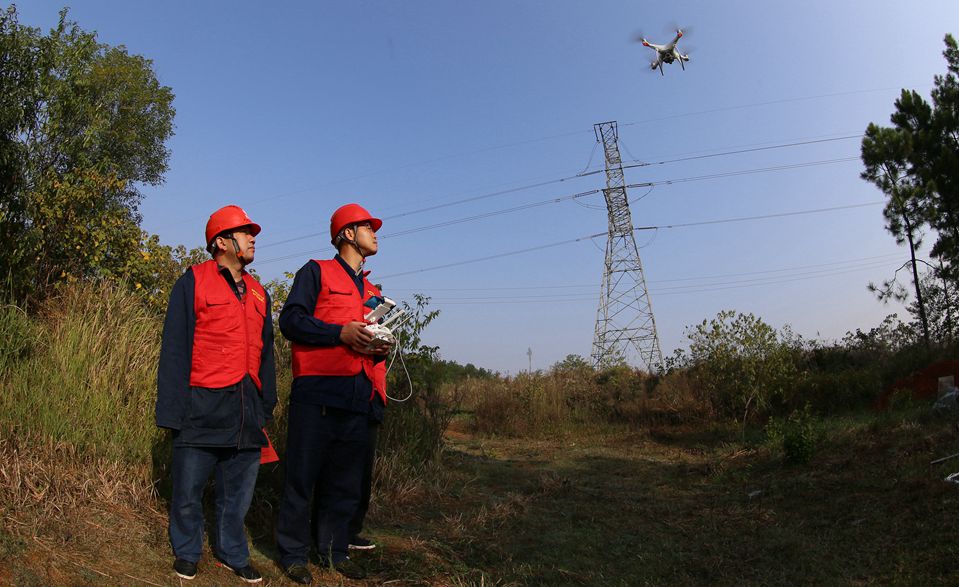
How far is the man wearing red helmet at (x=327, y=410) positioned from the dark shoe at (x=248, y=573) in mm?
161

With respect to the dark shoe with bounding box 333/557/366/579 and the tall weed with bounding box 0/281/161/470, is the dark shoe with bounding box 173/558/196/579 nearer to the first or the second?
the dark shoe with bounding box 333/557/366/579

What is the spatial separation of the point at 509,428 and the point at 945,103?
36.6 ft

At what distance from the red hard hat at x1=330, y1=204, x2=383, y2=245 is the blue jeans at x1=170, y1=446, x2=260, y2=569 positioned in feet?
4.19

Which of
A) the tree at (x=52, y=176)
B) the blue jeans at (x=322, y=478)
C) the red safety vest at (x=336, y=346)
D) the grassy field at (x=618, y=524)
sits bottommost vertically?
the grassy field at (x=618, y=524)

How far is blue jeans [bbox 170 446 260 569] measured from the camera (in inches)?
125

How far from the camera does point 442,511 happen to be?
Answer: 5266mm

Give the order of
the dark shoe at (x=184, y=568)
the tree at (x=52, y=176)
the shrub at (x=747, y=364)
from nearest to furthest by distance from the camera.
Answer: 1. the dark shoe at (x=184, y=568)
2. the tree at (x=52, y=176)
3. the shrub at (x=747, y=364)

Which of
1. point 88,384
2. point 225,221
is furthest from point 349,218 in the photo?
point 88,384

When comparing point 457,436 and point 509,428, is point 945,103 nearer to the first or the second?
point 509,428

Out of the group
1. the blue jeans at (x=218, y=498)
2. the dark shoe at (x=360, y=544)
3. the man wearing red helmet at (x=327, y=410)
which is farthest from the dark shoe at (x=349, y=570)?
the blue jeans at (x=218, y=498)

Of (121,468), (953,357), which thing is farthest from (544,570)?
(953,357)

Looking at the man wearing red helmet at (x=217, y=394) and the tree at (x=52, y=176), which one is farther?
the tree at (x=52, y=176)

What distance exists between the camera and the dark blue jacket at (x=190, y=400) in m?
3.19

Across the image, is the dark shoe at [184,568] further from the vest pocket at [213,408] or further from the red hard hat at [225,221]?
the red hard hat at [225,221]
